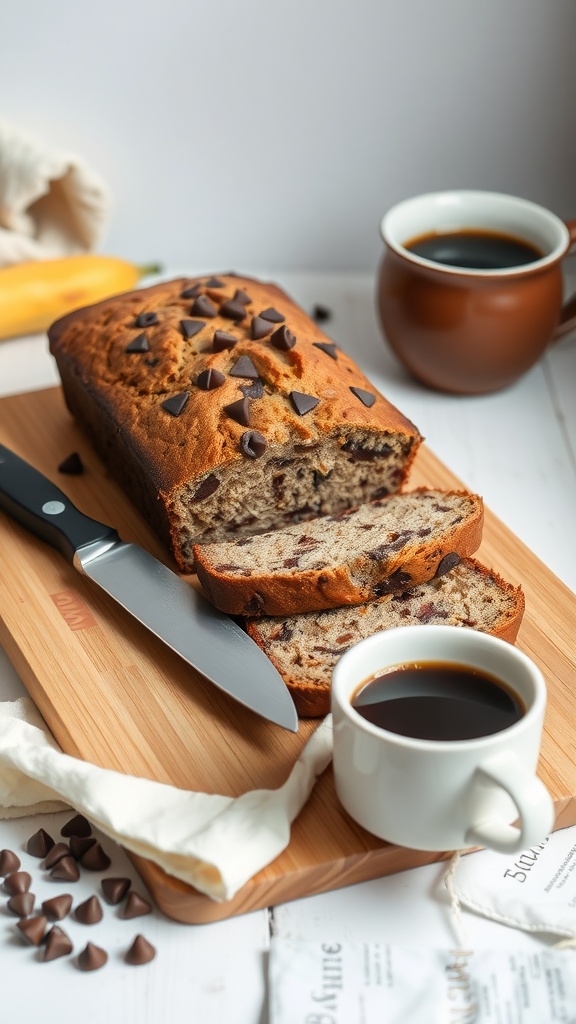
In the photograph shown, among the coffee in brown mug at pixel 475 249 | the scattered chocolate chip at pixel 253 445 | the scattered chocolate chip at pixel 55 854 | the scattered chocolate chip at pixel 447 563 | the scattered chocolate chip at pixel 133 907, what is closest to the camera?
the scattered chocolate chip at pixel 133 907

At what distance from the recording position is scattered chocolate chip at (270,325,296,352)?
3.12 metres

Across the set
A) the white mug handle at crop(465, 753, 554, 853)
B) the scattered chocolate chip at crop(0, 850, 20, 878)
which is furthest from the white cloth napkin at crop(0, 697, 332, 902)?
the white mug handle at crop(465, 753, 554, 853)

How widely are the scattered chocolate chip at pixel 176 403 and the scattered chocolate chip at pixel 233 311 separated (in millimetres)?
393

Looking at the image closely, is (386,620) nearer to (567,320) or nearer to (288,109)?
(567,320)

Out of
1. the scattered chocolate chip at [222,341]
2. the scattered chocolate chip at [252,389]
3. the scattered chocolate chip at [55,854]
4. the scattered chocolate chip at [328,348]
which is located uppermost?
the scattered chocolate chip at [222,341]

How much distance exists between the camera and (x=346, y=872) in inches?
87.4

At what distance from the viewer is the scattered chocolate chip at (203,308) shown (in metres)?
3.32

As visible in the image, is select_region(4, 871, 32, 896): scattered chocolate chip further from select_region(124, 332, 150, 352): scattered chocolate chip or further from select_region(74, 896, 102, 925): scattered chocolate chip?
select_region(124, 332, 150, 352): scattered chocolate chip

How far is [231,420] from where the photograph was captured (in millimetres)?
2953

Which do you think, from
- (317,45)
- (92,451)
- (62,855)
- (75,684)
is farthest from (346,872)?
(317,45)

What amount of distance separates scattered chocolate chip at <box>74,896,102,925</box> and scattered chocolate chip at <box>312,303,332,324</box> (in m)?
2.77

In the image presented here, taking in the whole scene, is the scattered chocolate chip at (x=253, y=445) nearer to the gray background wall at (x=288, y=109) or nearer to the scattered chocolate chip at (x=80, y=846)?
the scattered chocolate chip at (x=80, y=846)

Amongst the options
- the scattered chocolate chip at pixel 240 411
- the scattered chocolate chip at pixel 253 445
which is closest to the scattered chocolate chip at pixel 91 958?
the scattered chocolate chip at pixel 253 445

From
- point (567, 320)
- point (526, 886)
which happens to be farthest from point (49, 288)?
point (526, 886)
